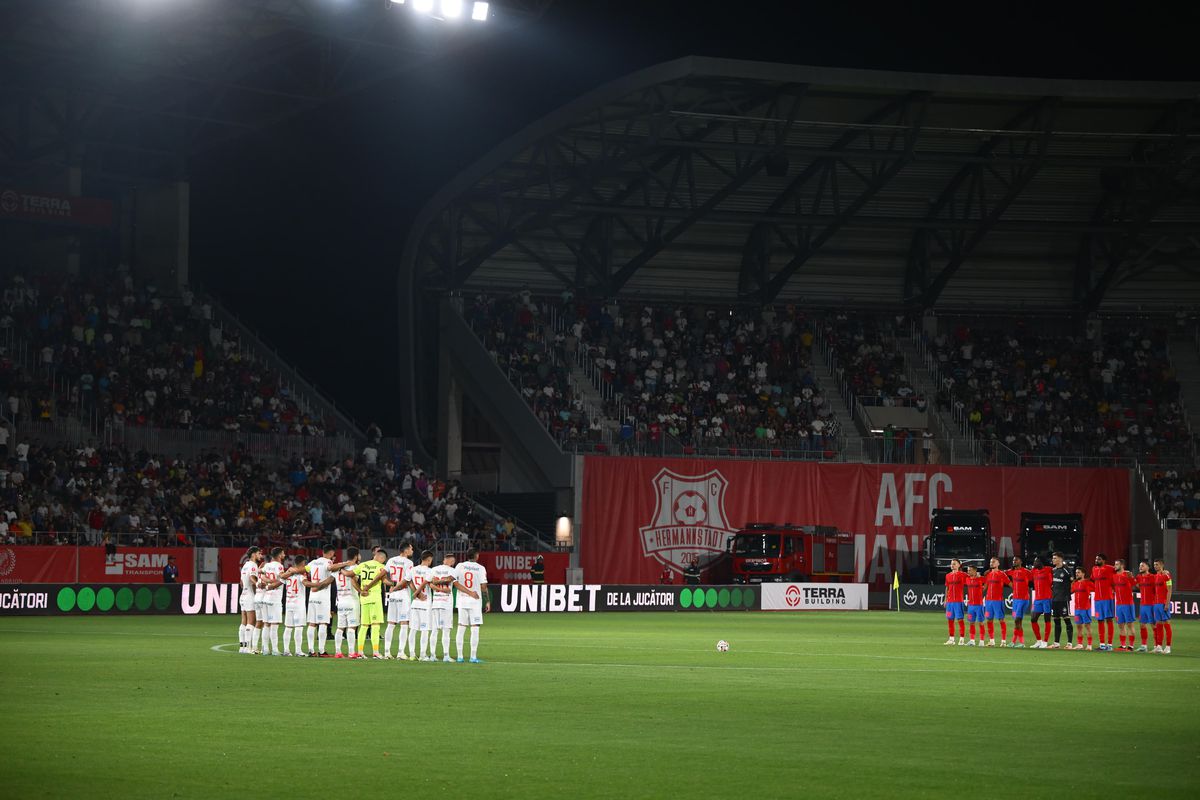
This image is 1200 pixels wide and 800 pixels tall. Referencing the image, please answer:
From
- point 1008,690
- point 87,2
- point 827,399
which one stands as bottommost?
point 1008,690

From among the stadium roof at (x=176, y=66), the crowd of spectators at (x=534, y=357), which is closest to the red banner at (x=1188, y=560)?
the crowd of spectators at (x=534, y=357)

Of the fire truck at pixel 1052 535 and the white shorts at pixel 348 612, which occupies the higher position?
the fire truck at pixel 1052 535

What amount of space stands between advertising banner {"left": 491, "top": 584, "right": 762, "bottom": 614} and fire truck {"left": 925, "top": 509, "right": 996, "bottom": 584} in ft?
25.1

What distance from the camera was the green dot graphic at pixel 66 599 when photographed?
4375cm

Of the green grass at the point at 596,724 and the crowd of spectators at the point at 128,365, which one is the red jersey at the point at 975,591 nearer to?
the green grass at the point at 596,724

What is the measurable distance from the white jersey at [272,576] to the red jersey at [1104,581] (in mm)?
17195

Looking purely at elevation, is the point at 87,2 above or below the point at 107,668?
above

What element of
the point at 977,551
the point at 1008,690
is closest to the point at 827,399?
the point at 977,551

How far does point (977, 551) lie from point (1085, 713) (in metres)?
41.6

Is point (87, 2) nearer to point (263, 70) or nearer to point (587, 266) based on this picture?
point (263, 70)

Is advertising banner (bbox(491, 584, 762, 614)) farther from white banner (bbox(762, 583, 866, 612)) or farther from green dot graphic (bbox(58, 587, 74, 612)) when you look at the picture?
green dot graphic (bbox(58, 587, 74, 612))

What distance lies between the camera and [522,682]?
23.9 meters

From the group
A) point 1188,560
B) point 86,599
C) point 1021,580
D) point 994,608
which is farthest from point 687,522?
point 994,608

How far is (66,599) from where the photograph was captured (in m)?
43.9
